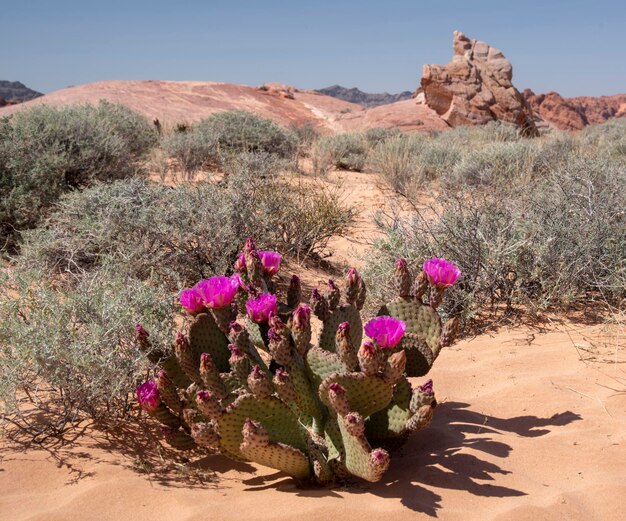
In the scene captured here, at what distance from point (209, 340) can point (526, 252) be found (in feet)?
9.50

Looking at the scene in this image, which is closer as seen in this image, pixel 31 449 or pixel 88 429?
pixel 31 449

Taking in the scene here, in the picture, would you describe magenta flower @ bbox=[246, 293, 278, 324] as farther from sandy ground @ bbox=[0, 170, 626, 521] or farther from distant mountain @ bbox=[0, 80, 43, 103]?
distant mountain @ bbox=[0, 80, 43, 103]

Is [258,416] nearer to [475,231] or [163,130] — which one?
[475,231]

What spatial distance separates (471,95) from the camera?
21266mm

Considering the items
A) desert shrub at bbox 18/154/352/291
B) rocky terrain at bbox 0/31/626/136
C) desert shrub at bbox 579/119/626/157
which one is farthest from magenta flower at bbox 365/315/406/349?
rocky terrain at bbox 0/31/626/136

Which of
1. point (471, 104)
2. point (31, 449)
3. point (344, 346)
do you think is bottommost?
point (31, 449)

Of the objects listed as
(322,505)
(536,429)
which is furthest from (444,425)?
(322,505)

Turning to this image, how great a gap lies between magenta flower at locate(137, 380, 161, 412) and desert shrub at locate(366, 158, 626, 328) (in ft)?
7.82

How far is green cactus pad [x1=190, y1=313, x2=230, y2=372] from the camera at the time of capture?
8.99 feet

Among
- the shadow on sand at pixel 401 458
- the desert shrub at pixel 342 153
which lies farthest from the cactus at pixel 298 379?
the desert shrub at pixel 342 153

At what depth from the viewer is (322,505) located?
2.38 metres

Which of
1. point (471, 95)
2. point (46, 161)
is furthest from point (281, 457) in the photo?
point (471, 95)

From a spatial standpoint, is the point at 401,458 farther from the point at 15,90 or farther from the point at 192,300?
the point at 15,90

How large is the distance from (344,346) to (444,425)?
104 centimetres
